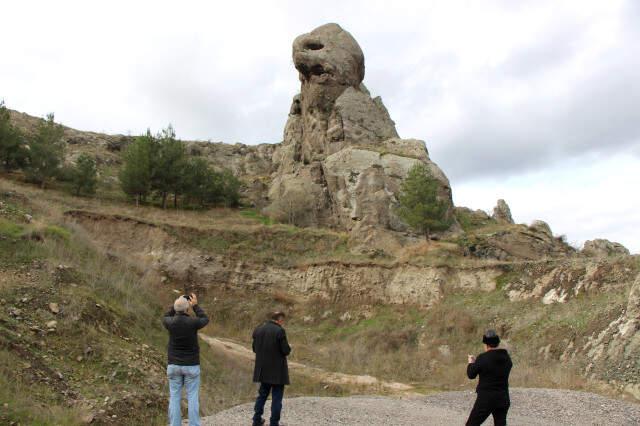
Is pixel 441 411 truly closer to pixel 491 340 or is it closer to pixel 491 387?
pixel 491 387

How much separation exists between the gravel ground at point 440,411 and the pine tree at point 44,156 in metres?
35.2

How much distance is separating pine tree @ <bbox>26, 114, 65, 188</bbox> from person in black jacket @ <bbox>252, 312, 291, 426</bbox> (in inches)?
1457

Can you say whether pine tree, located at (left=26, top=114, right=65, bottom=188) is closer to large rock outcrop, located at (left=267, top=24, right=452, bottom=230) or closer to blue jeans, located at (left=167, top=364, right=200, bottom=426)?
large rock outcrop, located at (left=267, top=24, right=452, bottom=230)

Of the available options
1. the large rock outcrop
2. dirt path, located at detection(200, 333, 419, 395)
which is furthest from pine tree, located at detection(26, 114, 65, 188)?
dirt path, located at detection(200, 333, 419, 395)

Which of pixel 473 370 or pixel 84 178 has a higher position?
pixel 84 178

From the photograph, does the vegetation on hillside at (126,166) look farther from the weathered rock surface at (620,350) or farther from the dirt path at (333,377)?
the weathered rock surface at (620,350)

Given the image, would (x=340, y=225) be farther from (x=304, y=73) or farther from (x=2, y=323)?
(x=2, y=323)

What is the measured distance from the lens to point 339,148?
48.5m

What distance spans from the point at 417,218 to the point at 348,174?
10375 mm

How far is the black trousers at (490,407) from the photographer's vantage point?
7895mm

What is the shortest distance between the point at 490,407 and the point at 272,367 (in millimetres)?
3330

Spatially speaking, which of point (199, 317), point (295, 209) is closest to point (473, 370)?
point (199, 317)

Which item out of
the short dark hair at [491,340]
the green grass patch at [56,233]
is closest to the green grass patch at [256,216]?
the green grass patch at [56,233]

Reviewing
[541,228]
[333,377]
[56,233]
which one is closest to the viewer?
[56,233]
